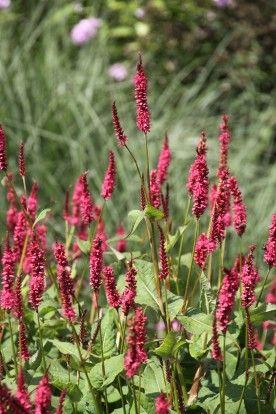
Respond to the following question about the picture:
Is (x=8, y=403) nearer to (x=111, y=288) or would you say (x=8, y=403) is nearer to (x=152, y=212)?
(x=111, y=288)

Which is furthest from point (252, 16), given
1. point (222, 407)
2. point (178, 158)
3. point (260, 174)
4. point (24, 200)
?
point (222, 407)

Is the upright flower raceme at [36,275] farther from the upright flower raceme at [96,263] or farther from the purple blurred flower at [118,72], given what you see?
the purple blurred flower at [118,72]

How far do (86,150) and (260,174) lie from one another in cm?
149

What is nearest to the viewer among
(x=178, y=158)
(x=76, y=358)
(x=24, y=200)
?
(x=76, y=358)

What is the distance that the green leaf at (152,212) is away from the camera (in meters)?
1.92

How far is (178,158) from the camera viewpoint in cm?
552

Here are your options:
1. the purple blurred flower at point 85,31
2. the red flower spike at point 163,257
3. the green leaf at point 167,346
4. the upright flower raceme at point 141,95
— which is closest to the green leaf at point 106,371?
the green leaf at point 167,346

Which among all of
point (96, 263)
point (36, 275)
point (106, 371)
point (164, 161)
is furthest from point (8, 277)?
point (164, 161)

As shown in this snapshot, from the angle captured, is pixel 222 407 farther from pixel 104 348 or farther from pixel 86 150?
pixel 86 150

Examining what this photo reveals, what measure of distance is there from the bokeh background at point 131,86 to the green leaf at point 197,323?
200 cm

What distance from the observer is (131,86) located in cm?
670

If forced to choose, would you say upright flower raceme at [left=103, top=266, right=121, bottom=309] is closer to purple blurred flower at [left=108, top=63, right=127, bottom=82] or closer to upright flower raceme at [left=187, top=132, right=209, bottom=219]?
upright flower raceme at [left=187, top=132, right=209, bottom=219]

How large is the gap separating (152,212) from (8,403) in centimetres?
62

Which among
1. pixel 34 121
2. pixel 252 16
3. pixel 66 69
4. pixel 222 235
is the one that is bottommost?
pixel 222 235
